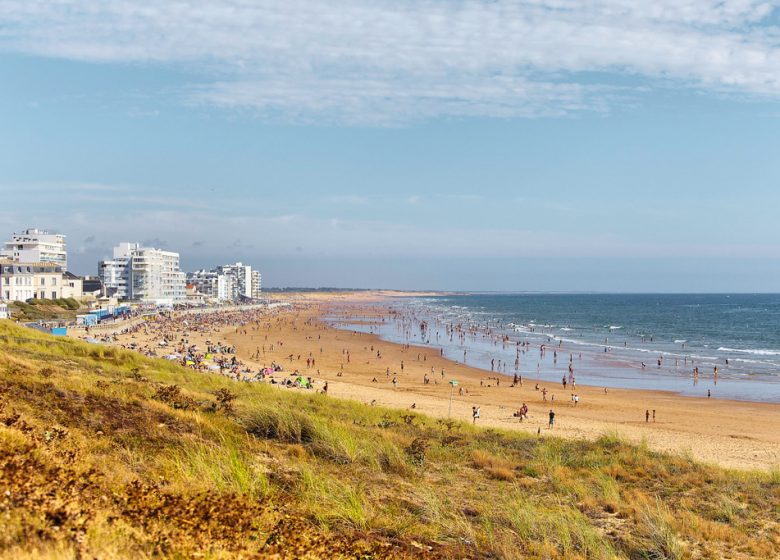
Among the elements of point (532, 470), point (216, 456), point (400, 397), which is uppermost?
point (216, 456)

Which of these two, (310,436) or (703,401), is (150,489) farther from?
(703,401)

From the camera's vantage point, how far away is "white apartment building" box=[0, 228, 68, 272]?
86125 millimetres

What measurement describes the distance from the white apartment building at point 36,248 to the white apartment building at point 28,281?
8.69 m

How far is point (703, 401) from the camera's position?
116ft

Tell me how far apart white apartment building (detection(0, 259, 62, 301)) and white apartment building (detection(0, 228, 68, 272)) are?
8694 millimetres

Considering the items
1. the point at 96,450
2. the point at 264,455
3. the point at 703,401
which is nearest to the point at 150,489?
the point at 96,450

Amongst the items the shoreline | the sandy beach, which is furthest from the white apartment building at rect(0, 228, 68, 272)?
the shoreline

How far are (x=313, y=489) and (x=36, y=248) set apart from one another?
98.8 metres

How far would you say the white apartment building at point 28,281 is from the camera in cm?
6575

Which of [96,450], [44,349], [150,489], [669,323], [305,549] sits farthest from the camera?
[669,323]

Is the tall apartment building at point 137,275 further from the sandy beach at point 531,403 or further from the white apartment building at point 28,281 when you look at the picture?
the sandy beach at point 531,403

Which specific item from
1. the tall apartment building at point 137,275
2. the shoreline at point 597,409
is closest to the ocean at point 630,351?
the shoreline at point 597,409

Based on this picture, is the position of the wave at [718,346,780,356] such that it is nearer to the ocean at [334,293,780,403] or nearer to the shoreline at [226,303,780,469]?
the ocean at [334,293,780,403]

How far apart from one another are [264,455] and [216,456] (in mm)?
1505
